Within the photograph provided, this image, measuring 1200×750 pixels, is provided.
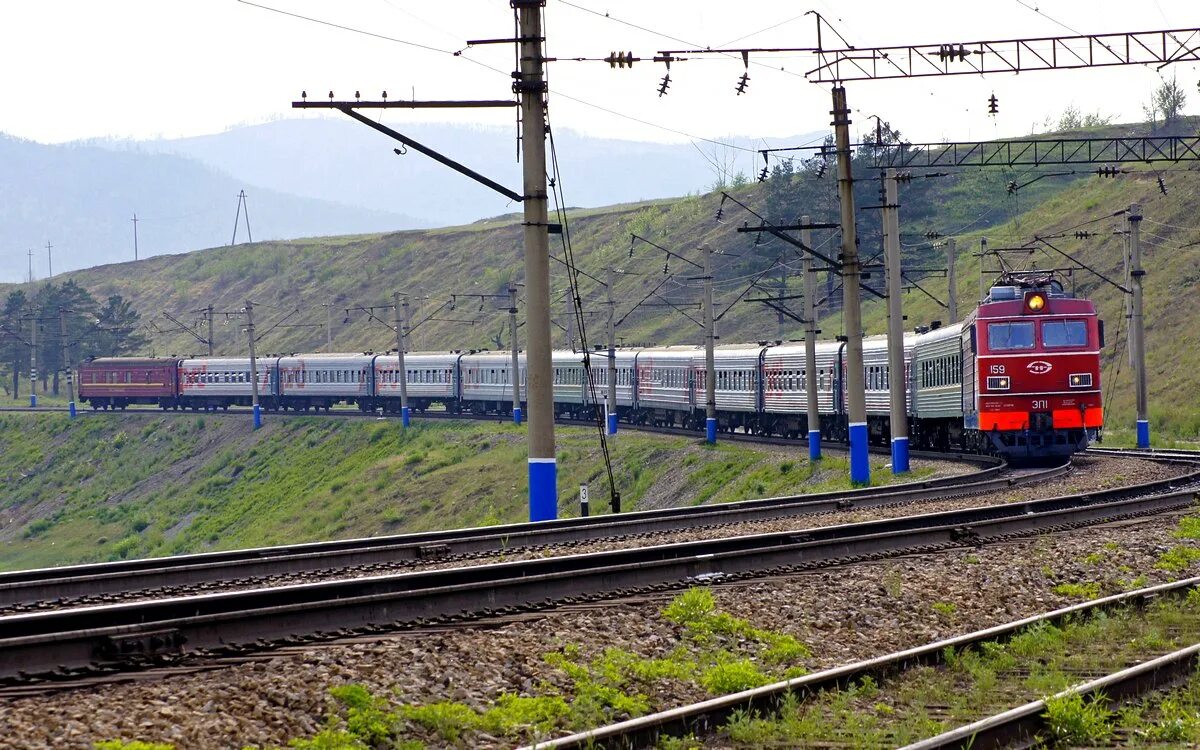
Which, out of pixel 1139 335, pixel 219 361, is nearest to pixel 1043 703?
pixel 1139 335

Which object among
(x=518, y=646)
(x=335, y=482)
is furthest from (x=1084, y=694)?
(x=335, y=482)

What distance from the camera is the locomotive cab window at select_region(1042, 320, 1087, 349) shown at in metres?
32.0

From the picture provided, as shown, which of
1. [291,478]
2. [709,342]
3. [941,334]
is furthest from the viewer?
[291,478]

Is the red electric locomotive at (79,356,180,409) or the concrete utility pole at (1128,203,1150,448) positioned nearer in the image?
the concrete utility pole at (1128,203,1150,448)

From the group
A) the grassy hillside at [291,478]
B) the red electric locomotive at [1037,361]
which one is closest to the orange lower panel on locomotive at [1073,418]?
the red electric locomotive at [1037,361]

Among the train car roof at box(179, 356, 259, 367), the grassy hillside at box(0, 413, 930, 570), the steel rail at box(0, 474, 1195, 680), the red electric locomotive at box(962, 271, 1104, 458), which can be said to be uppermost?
the train car roof at box(179, 356, 259, 367)

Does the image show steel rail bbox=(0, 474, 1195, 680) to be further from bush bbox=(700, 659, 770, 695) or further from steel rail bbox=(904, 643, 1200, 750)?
steel rail bbox=(904, 643, 1200, 750)

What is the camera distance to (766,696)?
9.62 meters

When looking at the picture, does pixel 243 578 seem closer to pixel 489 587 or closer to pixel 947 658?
pixel 489 587

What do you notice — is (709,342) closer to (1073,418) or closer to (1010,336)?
(1010,336)

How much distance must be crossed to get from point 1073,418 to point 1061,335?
1.75 metres

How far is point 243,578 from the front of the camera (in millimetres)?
15406

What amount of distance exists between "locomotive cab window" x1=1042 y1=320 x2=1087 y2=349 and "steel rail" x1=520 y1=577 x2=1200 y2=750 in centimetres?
1950

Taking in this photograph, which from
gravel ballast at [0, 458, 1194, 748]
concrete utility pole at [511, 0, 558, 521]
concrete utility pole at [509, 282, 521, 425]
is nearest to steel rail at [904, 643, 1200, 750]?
gravel ballast at [0, 458, 1194, 748]
